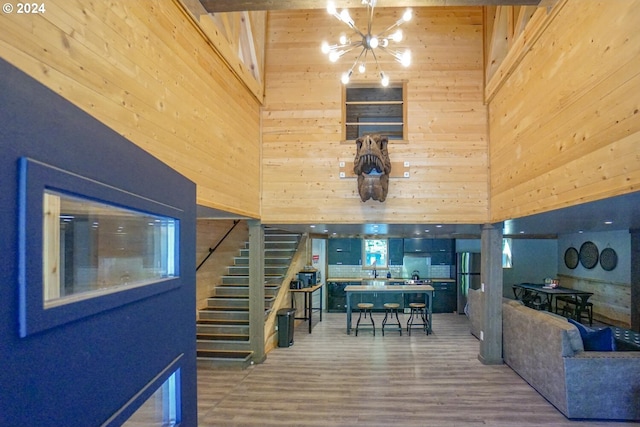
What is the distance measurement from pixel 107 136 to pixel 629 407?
541 cm

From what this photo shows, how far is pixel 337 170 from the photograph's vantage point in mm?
5891

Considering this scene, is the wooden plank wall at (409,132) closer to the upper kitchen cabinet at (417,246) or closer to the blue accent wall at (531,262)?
the upper kitchen cabinet at (417,246)

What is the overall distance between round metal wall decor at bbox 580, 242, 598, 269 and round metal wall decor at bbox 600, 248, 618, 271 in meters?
0.27

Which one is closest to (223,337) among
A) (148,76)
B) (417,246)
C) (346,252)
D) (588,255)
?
(148,76)

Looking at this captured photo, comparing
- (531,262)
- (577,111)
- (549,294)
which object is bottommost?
(549,294)

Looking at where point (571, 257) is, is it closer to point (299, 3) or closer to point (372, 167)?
point (372, 167)

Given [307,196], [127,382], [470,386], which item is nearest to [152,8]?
[127,382]

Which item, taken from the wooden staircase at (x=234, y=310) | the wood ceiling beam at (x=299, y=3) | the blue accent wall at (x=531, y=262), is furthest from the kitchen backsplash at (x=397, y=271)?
the wood ceiling beam at (x=299, y=3)

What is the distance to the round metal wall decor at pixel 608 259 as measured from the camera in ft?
28.3

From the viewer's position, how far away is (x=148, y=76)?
8.92 feet

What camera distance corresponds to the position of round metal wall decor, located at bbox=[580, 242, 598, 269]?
934 cm

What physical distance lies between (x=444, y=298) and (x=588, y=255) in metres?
3.94

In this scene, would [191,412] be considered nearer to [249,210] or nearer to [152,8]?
[152,8]

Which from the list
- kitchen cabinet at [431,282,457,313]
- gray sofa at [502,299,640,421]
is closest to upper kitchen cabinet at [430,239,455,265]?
kitchen cabinet at [431,282,457,313]
